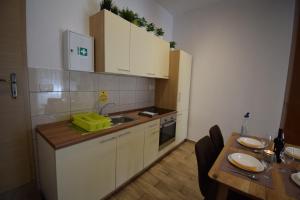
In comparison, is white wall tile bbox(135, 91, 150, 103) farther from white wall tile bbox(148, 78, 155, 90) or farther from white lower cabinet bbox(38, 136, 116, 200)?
white lower cabinet bbox(38, 136, 116, 200)

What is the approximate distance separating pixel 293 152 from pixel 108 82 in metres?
2.16

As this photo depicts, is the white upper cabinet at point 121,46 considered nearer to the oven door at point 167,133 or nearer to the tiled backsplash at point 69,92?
the tiled backsplash at point 69,92

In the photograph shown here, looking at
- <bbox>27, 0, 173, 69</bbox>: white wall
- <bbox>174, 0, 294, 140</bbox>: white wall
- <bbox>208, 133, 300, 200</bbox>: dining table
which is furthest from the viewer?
<bbox>174, 0, 294, 140</bbox>: white wall

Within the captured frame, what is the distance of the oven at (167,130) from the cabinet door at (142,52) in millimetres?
782

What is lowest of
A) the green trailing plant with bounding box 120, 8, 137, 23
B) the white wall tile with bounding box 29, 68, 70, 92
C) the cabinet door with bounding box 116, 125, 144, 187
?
the cabinet door with bounding box 116, 125, 144, 187

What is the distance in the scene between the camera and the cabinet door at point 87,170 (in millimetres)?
1124

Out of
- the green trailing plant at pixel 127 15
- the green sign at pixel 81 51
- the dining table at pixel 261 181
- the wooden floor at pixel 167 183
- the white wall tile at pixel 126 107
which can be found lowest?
the wooden floor at pixel 167 183

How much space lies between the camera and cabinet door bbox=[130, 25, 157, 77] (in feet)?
6.08

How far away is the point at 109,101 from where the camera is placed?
2078 mm

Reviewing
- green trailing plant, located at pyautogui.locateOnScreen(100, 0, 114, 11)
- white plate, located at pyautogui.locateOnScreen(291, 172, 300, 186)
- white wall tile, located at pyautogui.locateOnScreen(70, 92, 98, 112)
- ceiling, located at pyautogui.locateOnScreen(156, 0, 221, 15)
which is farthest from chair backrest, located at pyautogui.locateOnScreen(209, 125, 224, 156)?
ceiling, located at pyautogui.locateOnScreen(156, 0, 221, 15)

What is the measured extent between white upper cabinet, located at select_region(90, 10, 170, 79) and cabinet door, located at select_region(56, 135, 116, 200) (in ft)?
2.78

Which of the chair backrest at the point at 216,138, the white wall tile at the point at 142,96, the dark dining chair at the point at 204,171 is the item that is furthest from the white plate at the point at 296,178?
the white wall tile at the point at 142,96

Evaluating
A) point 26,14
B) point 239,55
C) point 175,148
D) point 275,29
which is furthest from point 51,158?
point 275,29

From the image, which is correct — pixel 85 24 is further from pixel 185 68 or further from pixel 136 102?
pixel 185 68
